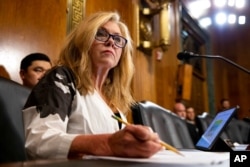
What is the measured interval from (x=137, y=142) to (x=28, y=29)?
1.64 metres

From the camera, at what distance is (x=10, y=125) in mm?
934

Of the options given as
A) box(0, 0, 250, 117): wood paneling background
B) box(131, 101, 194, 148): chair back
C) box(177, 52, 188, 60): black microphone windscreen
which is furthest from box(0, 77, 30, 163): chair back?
box(0, 0, 250, 117): wood paneling background

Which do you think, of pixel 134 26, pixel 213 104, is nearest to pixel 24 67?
pixel 134 26

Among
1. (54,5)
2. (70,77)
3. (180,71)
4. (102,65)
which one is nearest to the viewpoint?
(70,77)

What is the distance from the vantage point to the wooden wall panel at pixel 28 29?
6.04 ft

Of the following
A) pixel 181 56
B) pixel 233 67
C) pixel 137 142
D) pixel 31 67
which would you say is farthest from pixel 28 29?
pixel 233 67

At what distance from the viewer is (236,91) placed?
5.40 metres

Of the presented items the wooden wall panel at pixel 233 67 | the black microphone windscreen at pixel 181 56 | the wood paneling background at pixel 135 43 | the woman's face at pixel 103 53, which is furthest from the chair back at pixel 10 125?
the wooden wall panel at pixel 233 67

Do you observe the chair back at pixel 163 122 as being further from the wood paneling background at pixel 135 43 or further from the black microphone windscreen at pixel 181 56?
the wood paneling background at pixel 135 43

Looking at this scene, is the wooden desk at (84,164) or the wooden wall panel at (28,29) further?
the wooden wall panel at (28,29)

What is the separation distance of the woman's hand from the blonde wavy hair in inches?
17.3

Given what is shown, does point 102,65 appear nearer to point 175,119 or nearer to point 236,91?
point 175,119

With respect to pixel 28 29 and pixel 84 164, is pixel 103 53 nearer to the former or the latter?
pixel 84 164

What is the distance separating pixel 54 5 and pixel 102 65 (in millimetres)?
1271
